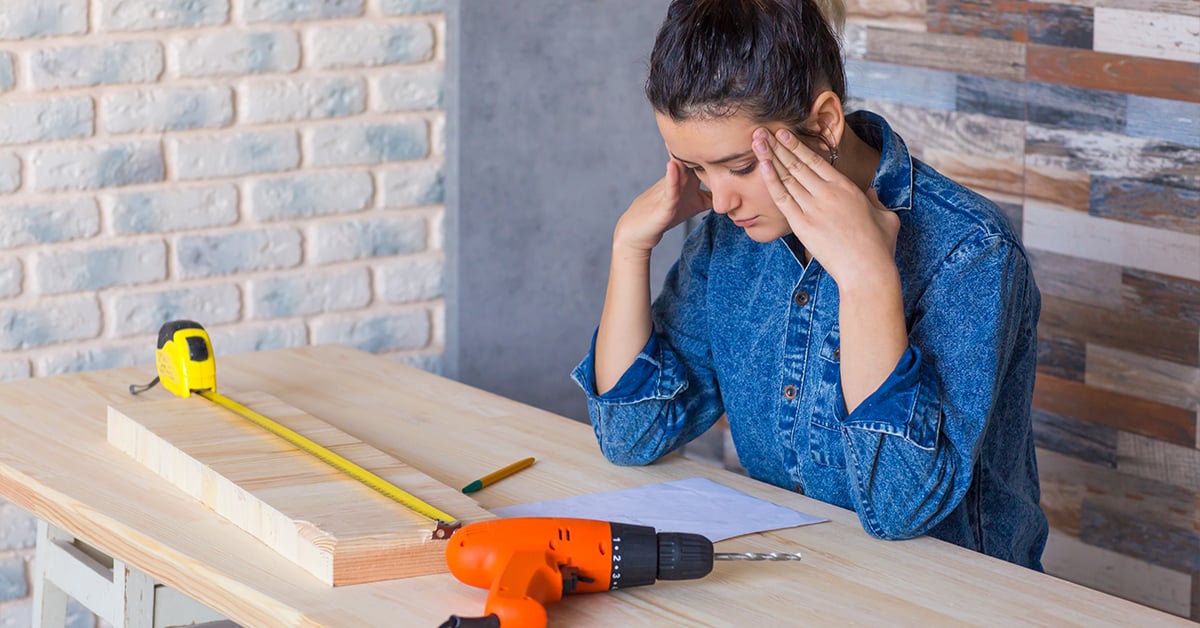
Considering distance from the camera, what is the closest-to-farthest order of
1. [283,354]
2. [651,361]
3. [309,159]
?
[651,361] < [283,354] < [309,159]

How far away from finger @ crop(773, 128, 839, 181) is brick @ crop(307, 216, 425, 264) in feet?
4.51

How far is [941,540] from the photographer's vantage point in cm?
145

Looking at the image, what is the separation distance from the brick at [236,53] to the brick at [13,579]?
85cm

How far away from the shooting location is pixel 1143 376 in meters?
2.25

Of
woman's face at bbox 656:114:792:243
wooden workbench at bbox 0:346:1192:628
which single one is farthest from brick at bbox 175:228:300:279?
woman's face at bbox 656:114:792:243

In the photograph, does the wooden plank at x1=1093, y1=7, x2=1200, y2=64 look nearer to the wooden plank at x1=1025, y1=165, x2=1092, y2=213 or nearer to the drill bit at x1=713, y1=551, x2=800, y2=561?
the wooden plank at x1=1025, y1=165, x2=1092, y2=213

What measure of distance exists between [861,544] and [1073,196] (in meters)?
1.13

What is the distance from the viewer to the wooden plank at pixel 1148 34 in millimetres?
2074

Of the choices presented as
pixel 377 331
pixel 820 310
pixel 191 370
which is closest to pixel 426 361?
pixel 377 331

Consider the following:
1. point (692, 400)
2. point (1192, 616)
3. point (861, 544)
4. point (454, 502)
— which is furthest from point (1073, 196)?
point (454, 502)

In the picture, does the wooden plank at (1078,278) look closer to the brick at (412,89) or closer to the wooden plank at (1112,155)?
the wooden plank at (1112,155)

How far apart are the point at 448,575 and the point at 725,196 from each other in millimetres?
456

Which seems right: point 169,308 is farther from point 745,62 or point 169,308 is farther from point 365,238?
point 745,62

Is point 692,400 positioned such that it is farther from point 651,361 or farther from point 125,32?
point 125,32
